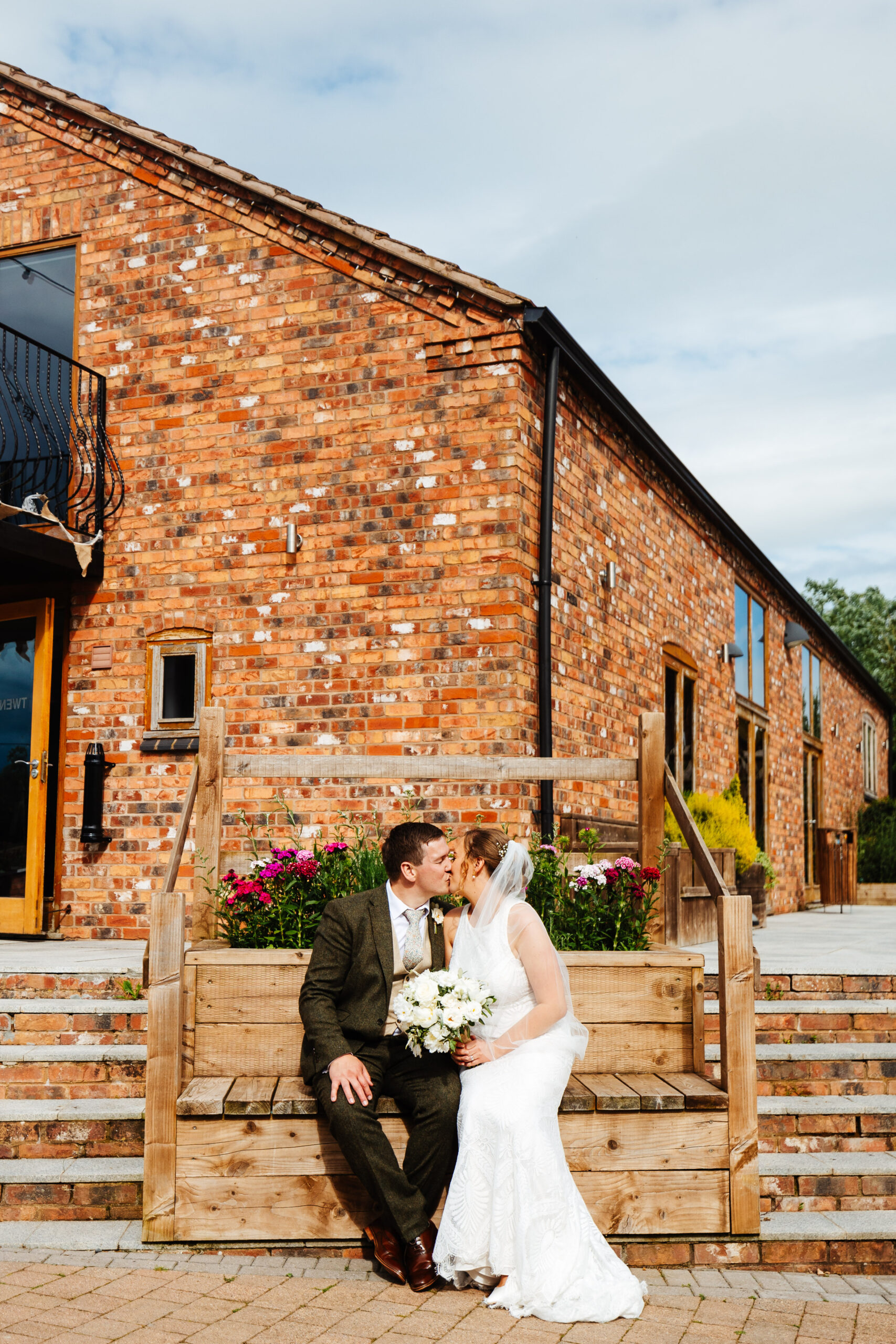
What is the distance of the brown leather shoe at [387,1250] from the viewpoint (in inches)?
149

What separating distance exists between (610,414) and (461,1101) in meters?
6.40

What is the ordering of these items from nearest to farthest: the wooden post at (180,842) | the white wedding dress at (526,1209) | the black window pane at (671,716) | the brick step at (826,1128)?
the white wedding dress at (526,1209) < the wooden post at (180,842) < the brick step at (826,1128) < the black window pane at (671,716)

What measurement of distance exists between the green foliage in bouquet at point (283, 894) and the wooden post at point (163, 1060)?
0.64 metres

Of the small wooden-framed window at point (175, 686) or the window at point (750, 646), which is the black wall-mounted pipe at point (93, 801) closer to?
the small wooden-framed window at point (175, 686)

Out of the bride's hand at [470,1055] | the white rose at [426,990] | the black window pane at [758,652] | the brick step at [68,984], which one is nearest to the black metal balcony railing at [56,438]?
the brick step at [68,984]

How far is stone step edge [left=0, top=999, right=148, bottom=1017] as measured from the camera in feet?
17.3

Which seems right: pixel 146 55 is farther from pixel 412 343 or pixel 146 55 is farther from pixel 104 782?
pixel 104 782

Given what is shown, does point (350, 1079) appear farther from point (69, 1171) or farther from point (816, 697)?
point (816, 697)

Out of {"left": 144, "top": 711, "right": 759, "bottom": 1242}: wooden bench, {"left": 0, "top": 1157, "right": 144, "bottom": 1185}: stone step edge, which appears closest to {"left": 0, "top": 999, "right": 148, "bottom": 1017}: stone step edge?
{"left": 0, "top": 1157, "right": 144, "bottom": 1185}: stone step edge

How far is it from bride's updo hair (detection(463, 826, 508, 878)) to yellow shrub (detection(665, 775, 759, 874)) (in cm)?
578

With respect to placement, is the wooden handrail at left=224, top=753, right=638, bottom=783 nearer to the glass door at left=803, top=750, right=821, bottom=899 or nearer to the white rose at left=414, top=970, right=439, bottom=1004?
the white rose at left=414, top=970, right=439, bottom=1004

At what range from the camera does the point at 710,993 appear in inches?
225

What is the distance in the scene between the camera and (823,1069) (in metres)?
5.11

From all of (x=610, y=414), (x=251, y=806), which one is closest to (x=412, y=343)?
(x=610, y=414)
